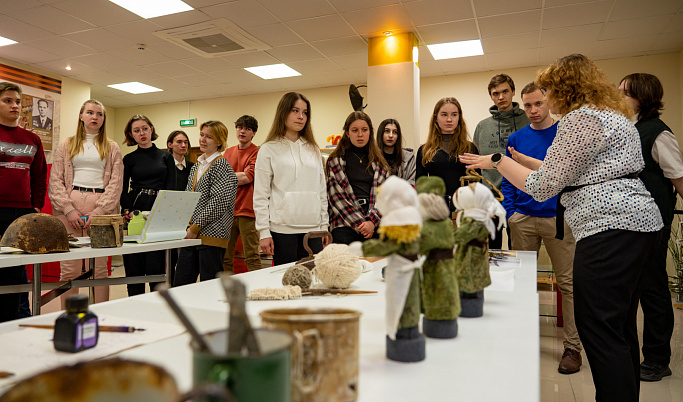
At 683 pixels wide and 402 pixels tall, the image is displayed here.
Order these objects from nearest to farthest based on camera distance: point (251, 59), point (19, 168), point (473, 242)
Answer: point (473, 242) < point (19, 168) < point (251, 59)

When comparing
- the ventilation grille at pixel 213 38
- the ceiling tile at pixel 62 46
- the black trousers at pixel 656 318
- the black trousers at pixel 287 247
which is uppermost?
the ceiling tile at pixel 62 46

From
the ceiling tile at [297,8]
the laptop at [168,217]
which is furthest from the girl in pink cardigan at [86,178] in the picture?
the ceiling tile at [297,8]

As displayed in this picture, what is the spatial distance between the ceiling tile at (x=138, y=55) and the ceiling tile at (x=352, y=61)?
2470mm

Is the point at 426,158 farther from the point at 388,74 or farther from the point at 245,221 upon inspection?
the point at 388,74

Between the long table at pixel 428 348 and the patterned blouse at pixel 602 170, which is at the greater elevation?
the patterned blouse at pixel 602 170

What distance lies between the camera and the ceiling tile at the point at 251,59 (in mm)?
6246

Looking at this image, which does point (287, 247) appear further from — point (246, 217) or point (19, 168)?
point (19, 168)

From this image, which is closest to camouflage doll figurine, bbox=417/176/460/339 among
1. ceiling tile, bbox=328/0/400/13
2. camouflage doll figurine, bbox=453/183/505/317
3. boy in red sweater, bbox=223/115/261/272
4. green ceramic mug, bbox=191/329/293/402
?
camouflage doll figurine, bbox=453/183/505/317

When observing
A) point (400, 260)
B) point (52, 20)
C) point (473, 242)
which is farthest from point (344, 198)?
point (52, 20)

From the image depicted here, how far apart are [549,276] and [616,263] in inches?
72.0

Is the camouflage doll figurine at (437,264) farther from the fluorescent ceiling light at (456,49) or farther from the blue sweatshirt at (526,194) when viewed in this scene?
the fluorescent ceiling light at (456,49)

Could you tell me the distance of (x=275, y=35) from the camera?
5508 millimetres

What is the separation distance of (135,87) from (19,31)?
8.54 ft

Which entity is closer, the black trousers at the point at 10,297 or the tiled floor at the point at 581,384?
the tiled floor at the point at 581,384
